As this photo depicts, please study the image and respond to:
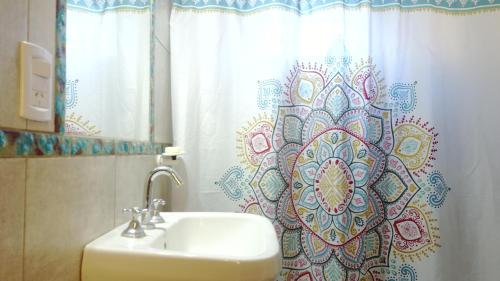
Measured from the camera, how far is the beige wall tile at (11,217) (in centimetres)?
42

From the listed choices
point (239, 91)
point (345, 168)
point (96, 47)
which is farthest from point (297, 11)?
point (96, 47)

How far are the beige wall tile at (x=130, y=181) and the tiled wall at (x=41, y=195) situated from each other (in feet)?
0.12

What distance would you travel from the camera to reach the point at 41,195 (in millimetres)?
494

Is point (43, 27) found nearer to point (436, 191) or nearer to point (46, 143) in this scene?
point (46, 143)

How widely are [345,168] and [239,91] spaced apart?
0.51 metres

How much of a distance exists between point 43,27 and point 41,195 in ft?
0.92

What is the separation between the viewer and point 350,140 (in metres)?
1.17

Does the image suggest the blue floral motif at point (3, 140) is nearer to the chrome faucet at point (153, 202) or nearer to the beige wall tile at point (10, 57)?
the beige wall tile at point (10, 57)

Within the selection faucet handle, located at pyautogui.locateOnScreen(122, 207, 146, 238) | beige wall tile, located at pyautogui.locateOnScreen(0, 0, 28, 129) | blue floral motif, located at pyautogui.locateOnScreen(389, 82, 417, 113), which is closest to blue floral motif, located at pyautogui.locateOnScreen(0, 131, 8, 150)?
beige wall tile, located at pyautogui.locateOnScreen(0, 0, 28, 129)

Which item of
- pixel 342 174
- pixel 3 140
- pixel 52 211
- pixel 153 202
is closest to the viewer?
pixel 3 140

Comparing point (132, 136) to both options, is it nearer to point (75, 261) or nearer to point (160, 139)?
point (160, 139)

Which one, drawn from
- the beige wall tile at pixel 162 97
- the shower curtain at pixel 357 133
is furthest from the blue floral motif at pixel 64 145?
the shower curtain at pixel 357 133

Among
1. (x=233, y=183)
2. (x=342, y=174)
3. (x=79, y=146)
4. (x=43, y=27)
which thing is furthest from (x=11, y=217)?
(x=342, y=174)

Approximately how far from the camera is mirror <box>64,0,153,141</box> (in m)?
0.63
